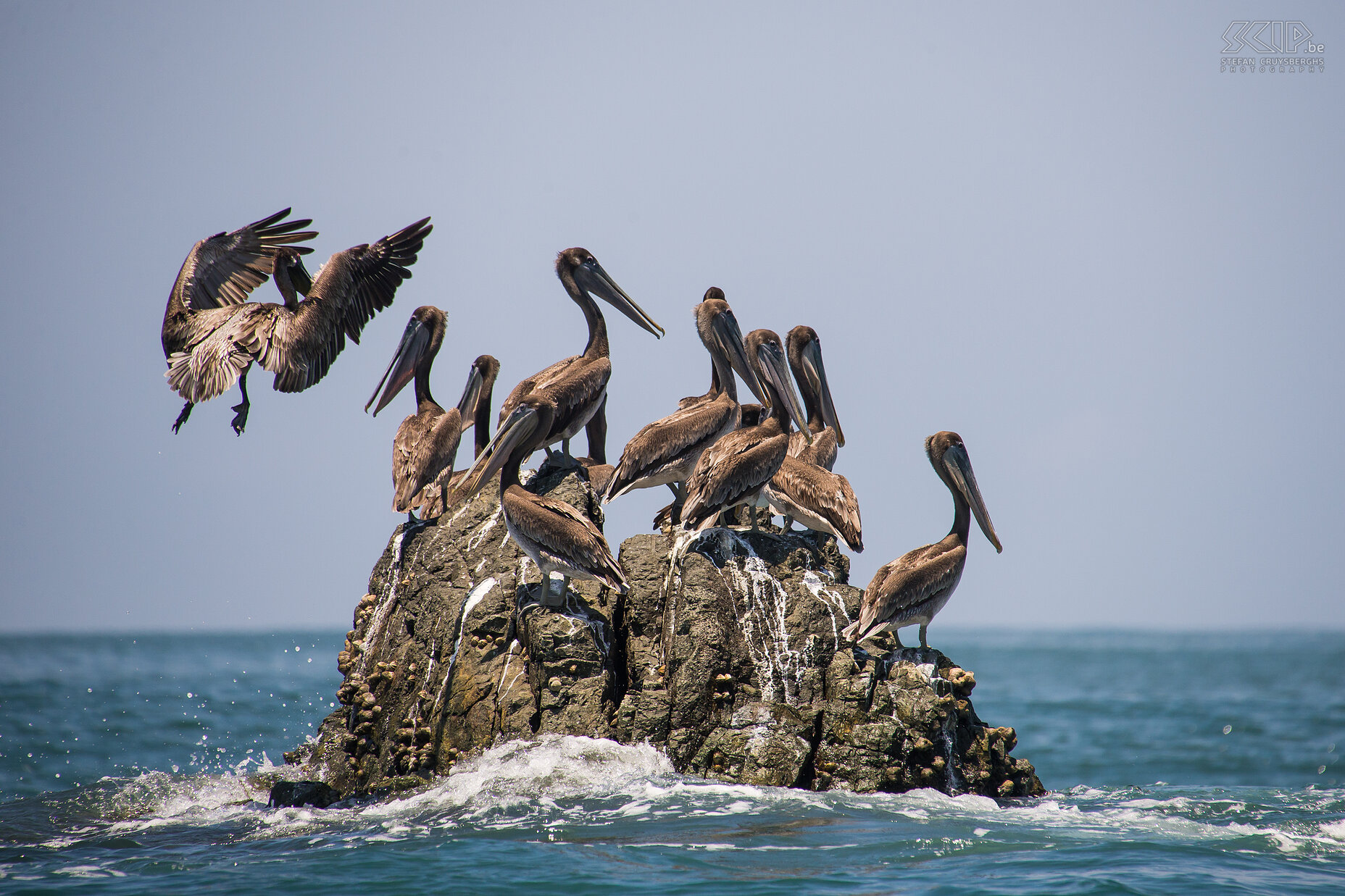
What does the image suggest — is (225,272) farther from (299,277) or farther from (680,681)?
(680,681)

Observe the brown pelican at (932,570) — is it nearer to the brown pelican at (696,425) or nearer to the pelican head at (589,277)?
the brown pelican at (696,425)

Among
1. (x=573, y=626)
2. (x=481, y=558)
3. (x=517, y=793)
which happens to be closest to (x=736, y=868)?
(x=517, y=793)

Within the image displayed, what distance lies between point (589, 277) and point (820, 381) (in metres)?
2.55

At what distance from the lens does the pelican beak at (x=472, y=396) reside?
33.3 feet

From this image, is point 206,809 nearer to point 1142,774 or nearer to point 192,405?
point 192,405

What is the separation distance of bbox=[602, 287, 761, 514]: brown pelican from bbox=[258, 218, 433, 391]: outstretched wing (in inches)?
104

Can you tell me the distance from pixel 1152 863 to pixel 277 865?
16.4 ft

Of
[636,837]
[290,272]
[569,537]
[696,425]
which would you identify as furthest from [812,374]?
[636,837]

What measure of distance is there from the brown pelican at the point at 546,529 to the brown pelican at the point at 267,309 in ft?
6.38

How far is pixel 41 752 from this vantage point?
763 inches

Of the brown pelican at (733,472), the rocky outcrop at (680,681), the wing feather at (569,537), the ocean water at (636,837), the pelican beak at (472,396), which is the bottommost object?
the ocean water at (636,837)

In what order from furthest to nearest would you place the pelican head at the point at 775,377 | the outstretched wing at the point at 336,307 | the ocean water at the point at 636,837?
1. the pelican head at the point at 775,377
2. the outstretched wing at the point at 336,307
3. the ocean water at the point at 636,837

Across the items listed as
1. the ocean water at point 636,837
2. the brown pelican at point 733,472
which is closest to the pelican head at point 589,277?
the brown pelican at point 733,472

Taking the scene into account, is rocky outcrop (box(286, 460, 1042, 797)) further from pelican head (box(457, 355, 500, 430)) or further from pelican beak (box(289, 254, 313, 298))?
pelican beak (box(289, 254, 313, 298))
